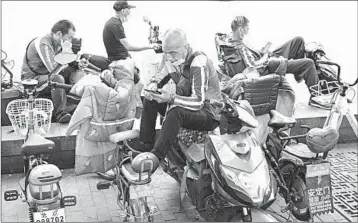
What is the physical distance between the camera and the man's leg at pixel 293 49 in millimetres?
7340

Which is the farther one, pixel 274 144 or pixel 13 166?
pixel 13 166

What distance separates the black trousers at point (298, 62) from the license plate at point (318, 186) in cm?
242

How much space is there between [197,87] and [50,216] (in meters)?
1.64

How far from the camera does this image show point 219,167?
184 inches

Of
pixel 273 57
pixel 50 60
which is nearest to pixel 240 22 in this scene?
pixel 273 57

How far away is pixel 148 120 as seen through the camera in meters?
5.37

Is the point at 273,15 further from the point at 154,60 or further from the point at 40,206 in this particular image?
the point at 40,206

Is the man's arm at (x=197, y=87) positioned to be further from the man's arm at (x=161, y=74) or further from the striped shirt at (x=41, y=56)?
the striped shirt at (x=41, y=56)

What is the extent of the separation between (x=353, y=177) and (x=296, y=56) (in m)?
1.87

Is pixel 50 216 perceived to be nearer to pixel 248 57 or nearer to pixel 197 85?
pixel 197 85

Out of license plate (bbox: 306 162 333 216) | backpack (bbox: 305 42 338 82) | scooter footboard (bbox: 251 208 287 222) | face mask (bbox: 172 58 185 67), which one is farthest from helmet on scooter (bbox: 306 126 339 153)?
backpack (bbox: 305 42 338 82)

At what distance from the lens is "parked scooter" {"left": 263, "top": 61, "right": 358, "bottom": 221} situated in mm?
4906

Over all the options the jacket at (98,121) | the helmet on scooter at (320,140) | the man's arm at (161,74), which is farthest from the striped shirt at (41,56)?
the helmet on scooter at (320,140)

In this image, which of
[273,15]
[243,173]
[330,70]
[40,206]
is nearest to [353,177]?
[330,70]
